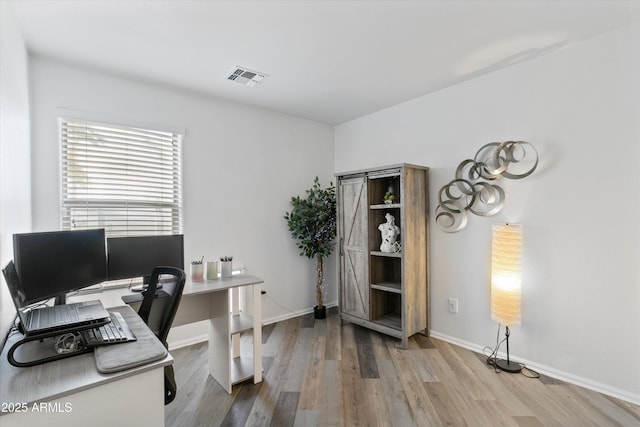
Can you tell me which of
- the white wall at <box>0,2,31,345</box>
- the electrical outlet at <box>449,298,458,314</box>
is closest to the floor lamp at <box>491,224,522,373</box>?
the electrical outlet at <box>449,298,458,314</box>

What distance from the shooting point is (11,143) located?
1.78 m

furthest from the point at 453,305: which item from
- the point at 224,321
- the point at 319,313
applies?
the point at 224,321

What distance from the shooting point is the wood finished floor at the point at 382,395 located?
2.00m

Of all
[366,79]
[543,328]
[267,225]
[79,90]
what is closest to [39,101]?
[79,90]

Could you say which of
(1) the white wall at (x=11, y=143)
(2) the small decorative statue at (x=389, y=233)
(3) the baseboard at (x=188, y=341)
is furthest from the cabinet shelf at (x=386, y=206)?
(1) the white wall at (x=11, y=143)

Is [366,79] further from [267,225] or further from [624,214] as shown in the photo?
[624,214]

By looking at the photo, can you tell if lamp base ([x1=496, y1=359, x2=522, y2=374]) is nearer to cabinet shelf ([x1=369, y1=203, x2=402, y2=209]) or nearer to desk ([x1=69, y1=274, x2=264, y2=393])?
cabinet shelf ([x1=369, y1=203, x2=402, y2=209])

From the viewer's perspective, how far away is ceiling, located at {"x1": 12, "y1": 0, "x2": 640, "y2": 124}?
1.96 metres

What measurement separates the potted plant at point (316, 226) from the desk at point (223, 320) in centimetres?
134

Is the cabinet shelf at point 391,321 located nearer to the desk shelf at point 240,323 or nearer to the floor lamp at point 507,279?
the floor lamp at point 507,279

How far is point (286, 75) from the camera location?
289 cm

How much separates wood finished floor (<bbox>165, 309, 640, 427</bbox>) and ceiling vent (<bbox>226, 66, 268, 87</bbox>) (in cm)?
266

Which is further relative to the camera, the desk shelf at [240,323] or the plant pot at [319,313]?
the plant pot at [319,313]

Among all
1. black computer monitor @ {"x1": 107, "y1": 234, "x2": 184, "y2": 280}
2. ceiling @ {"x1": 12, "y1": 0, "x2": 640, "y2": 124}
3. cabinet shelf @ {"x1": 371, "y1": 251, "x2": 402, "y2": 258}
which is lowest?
cabinet shelf @ {"x1": 371, "y1": 251, "x2": 402, "y2": 258}
